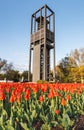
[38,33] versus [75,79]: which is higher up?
[38,33]

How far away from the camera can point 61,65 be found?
59.8 metres

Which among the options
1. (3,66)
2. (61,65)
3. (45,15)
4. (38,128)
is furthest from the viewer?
(3,66)

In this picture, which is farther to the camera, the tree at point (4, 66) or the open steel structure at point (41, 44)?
the tree at point (4, 66)

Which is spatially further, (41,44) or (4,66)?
(4,66)

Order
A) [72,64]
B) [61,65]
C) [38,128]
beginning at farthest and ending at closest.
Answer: [61,65], [72,64], [38,128]

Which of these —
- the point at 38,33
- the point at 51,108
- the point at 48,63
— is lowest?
the point at 51,108

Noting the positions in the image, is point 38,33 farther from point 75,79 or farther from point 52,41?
point 75,79

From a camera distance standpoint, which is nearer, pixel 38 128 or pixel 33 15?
pixel 38 128

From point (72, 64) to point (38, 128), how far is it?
159 feet

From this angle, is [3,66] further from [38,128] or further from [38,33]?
[38,128]

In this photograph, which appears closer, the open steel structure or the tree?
the open steel structure

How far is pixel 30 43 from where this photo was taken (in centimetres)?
4816

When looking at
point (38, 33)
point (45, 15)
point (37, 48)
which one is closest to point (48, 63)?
point (37, 48)

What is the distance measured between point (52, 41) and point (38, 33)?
4.14 metres
